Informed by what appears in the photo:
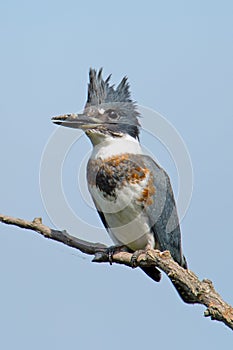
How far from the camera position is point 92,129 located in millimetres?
6594

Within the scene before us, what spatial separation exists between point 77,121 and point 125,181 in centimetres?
65

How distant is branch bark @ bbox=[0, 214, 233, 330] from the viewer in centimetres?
458

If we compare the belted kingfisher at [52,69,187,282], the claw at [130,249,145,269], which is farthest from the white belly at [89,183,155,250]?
the claw at [130,249,145,269]

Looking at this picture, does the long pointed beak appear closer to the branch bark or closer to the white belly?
the white belly

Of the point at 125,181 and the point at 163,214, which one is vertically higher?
the point at 125,181

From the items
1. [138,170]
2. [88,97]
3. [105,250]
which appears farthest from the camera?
[88,97]

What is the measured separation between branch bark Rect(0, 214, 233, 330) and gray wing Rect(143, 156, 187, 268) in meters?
0.42

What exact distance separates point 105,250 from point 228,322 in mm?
1757

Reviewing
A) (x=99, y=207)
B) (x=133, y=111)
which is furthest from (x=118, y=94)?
(x=99, y=207)

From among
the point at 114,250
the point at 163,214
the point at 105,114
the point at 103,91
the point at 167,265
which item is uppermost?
the point at 103,91

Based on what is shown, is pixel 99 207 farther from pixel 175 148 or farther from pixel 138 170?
pixel 175 148

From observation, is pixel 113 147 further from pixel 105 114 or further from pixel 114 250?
pixel 114 250

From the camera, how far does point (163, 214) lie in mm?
6633

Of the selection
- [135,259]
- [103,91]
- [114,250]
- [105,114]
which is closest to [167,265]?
[135,259]
